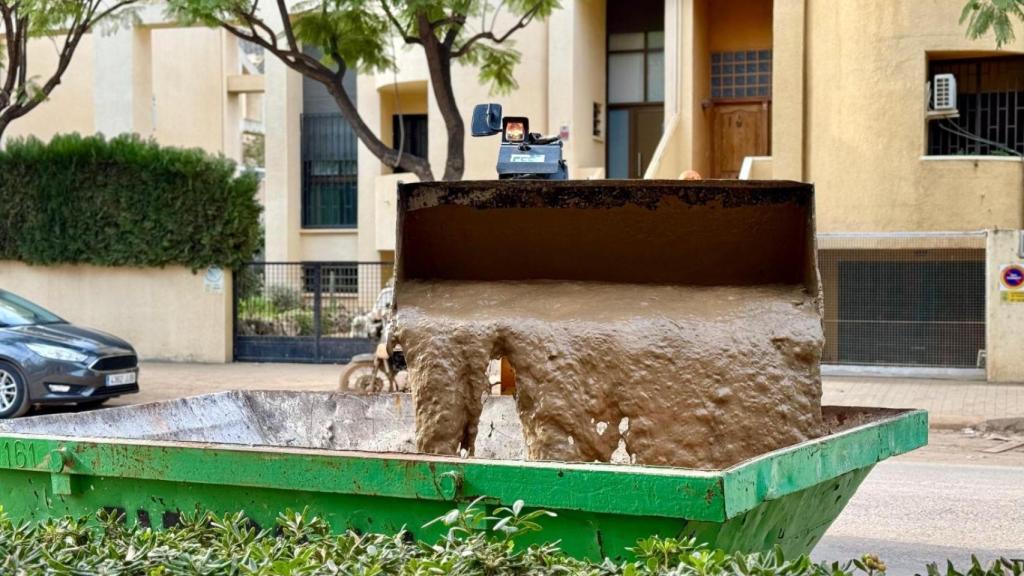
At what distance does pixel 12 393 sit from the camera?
46.4 ft

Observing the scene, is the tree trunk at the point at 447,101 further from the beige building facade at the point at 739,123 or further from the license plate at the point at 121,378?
the license plate at the point at 121,378

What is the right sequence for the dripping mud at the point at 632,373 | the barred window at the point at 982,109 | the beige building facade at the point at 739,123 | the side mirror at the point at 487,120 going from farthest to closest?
the barred window at the point at 982,109, the beige building facade at the point at 739,123, the side mirror at the point at 487,120, the dripping mud at the point at 632,373

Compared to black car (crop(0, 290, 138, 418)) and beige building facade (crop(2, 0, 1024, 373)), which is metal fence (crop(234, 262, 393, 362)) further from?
black car (crop(0, 290, 138, 418))

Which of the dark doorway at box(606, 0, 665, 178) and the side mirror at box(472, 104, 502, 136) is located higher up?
the dark doorway at box(606, 0, 665, 178)

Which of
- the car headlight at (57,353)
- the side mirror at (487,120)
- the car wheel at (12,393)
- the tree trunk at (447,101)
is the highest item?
the tree trunk at (447,101)

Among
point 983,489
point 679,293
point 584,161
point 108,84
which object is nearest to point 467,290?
point 679,293

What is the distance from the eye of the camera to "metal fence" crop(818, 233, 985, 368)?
17.8m

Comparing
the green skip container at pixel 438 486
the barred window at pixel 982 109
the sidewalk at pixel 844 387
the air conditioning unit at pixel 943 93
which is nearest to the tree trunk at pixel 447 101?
the sidewalk at pixel 844 387

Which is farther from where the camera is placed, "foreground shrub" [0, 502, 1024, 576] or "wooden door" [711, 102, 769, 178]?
"wooden door" [711, 102, 769, 178]

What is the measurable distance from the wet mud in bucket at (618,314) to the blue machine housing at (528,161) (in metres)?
0.76

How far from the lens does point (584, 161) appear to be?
2430 centimetres

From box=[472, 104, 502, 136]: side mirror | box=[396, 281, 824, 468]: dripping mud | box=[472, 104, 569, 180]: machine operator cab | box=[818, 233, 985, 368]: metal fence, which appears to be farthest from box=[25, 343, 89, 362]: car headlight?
box=[818, 233, 985, 368]: metal fence

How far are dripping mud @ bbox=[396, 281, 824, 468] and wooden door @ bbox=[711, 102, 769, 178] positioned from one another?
60.8 ft

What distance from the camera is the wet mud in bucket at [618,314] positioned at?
18.2 feet
